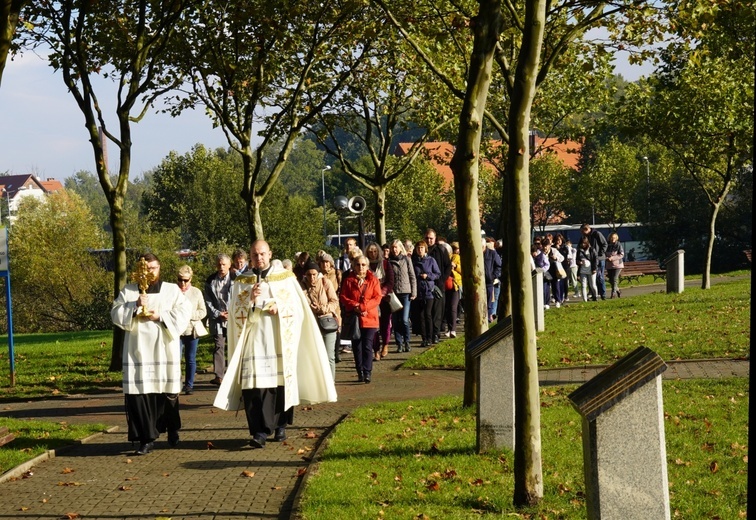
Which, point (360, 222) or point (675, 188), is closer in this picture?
point (360, 222)

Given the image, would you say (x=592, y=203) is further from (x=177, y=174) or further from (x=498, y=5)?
(x=498, y=5)

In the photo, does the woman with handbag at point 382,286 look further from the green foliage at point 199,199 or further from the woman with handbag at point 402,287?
the green foliage at point 199,199

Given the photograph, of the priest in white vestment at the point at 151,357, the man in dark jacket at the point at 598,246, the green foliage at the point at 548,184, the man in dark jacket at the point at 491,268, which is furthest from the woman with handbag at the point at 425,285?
the green foliage at the point at 548,184

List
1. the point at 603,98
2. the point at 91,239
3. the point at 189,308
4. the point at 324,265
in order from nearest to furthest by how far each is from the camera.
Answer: the point at 189,308, the point at 324,265, the point at 603,98, the point at 91,239

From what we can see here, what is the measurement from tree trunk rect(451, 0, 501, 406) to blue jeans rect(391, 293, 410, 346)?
9.25 meters

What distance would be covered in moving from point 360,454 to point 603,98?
23414 mm

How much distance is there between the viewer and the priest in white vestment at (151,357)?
11.6m

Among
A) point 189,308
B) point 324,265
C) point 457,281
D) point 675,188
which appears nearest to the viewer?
point 189,308

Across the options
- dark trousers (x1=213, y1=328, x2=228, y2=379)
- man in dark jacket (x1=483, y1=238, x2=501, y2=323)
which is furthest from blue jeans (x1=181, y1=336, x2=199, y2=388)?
man in dark jacket (x1=483, y1=238, x2=501, y2=323)

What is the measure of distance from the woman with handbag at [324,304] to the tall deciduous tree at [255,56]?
6317 mm

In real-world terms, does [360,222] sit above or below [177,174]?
below

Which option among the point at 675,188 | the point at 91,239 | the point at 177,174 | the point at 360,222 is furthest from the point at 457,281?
the point at 177,174

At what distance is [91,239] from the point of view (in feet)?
232

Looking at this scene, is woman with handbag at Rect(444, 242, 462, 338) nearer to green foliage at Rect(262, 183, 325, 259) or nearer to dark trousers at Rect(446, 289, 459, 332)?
dark trousers at Rect(446, 289, 459, 332)
